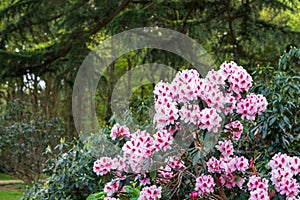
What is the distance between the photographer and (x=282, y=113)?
9.25 feet

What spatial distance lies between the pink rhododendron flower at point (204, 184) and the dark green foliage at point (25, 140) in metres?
4.84

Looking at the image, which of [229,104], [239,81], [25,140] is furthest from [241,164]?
[25,140]

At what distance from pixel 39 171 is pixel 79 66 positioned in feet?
5.92

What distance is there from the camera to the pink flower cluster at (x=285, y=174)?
7.78ft

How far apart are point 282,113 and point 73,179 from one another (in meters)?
1.85

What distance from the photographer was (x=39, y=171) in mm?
7016

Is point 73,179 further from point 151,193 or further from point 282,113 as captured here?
point 282,113

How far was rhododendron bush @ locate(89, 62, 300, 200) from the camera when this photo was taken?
232 centimetres

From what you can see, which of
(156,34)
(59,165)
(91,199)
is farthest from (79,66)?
(91,199)

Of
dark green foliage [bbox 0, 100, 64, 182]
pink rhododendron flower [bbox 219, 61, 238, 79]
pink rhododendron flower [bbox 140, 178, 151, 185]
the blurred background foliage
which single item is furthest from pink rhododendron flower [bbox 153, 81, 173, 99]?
dark green foliage [bbox 0, 100, 64, 182]

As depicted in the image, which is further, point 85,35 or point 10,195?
point 10,195

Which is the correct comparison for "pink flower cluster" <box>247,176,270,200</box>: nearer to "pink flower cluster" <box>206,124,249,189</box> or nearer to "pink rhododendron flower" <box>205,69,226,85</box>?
"pink flower cluster" <box>206,124,249,189</box>

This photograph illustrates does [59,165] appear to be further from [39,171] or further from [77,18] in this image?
[77,18]

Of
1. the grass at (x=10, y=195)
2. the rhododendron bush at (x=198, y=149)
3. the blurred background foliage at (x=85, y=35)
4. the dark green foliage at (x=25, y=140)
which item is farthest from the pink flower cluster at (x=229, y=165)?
the grass at (x=10, y=195)
